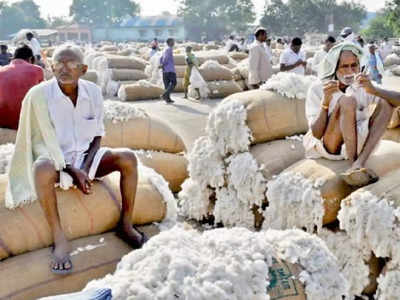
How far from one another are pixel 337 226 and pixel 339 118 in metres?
0.69

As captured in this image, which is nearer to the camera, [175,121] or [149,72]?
[175,121]

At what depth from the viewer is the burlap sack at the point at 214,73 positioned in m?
12.2

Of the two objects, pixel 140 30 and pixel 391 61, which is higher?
pixel 391 61

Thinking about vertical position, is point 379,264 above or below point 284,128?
below

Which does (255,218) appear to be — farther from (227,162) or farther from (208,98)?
(208,98)

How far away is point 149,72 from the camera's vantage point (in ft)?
48.4

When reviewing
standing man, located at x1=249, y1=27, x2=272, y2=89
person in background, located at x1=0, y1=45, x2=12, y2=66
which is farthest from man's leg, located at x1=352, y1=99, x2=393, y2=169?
person in background, located at x1=0, y1=45, x2=12, y2=66

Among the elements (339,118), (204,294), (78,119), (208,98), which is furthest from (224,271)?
(208,98)

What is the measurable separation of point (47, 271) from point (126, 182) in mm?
622

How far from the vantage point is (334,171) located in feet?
12.0

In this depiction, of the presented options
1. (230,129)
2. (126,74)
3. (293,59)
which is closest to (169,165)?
(230,129)

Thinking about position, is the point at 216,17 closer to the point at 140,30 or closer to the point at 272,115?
the point at 140,30

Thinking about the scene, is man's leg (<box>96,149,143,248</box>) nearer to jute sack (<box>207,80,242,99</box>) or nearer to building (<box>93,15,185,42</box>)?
jute sack (<box>207,80,242,99</box>)

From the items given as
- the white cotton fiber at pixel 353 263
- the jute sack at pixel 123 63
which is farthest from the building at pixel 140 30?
the white cotton fiber at pixel 353 263
